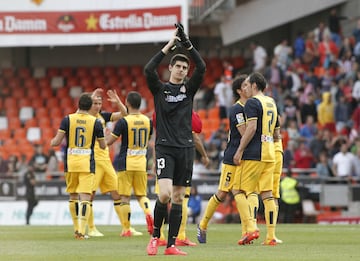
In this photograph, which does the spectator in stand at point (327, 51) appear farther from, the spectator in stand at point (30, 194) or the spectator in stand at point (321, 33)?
the spectator in stand at point (30, 194)

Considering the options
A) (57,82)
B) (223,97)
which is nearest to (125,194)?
(223,97)

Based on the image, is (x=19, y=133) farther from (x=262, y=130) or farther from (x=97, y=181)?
(x=262, y=130)

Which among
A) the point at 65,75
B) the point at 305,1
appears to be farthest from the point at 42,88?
the point at 305,1

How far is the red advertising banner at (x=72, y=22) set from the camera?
1521 inches

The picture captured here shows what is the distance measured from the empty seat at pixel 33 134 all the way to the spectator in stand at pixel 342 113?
11580 mm

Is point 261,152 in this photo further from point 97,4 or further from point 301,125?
point 97,4

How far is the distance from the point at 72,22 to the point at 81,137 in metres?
20.4

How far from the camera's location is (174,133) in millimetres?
14914

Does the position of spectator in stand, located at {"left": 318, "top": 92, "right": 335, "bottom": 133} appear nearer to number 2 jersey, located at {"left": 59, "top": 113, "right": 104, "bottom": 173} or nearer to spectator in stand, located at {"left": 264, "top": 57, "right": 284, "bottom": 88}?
spectator in stand, located at {"left": 264, "top": 57, "right": 284, "bottom": 88}

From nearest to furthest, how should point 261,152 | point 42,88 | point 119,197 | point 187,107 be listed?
point 187,107 < point 261,152 < point 119,197 < point 42,88

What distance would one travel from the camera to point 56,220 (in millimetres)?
29953

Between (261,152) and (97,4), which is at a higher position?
(97,4)

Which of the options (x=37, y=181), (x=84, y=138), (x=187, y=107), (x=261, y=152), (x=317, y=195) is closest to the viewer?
(x=187, y=107)

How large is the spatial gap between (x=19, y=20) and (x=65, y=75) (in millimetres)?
6101
